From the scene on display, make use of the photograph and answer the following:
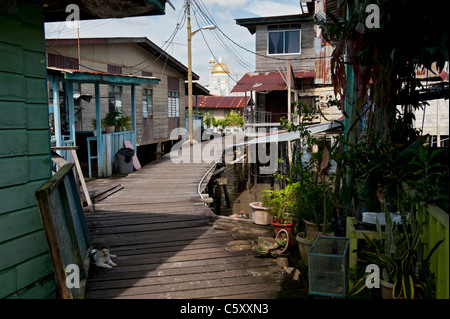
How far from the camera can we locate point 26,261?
3914 millimetres

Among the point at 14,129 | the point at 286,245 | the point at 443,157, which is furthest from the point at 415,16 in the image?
the point at 14,129

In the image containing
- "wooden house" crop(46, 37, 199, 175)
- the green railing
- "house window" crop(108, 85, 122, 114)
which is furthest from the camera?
"house window" crop(108, 85, 122, 114)

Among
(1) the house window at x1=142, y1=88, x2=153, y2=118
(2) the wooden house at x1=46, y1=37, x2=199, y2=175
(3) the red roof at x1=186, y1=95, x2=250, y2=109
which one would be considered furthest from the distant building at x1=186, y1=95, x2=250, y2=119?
(1) the house window at x1=142, y1=88, x2=153, y2=118

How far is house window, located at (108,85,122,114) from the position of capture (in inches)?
630

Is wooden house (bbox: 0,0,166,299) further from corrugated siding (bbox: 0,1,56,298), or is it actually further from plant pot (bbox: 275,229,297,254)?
plant pot (bbox: 275,229,297,254)

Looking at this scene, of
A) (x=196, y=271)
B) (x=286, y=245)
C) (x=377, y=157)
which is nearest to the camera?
(x=377, y=157)

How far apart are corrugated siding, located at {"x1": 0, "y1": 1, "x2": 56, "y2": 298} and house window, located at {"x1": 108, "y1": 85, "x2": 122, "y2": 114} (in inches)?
468

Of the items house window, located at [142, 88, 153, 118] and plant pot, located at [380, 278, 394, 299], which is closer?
plant pot, located at [380, 278, 394, 299]

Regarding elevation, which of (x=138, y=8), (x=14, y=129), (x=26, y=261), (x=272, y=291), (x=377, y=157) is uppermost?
(x=138, y=8)

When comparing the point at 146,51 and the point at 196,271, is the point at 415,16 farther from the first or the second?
the point at 146,51

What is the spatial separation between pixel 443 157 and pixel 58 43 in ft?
43.4

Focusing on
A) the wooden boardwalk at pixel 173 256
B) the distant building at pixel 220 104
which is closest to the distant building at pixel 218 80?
the distant building at pixel 220 104

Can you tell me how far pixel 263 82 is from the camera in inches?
923

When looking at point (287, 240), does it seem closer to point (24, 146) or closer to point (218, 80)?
point (24, 146)
